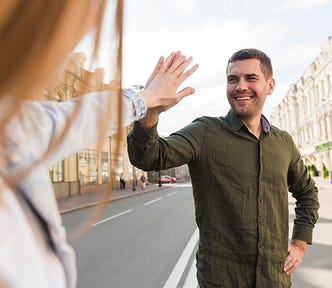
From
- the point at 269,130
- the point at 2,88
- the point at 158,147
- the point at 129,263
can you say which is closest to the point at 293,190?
the point at 269,130

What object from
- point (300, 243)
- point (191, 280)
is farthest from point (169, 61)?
point (191, 280)

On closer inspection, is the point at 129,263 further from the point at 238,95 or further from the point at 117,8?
the point at 117,8

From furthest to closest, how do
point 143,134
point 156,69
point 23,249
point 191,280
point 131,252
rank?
1. point 131,252
2. point 191,280
3. point 143,134
4. point 156,69
5. point 23,249

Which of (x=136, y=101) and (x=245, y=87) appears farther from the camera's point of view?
(x=245, y=87)

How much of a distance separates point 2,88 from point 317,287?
17.3 feet

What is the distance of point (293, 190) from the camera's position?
8.55 feet

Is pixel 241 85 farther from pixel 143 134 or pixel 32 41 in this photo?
pixel 32 41

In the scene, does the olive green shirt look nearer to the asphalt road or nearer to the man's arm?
the man's arm

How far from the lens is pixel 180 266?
6422mm

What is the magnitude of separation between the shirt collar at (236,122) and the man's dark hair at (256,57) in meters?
0.29

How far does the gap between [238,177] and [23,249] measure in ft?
5.38

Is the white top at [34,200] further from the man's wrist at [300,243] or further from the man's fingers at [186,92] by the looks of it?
the man's wrist at [300,243]

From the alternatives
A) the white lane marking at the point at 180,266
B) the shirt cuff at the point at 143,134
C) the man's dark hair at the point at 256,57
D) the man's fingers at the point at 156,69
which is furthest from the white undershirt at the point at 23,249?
the white lane marking at the point at 180,266

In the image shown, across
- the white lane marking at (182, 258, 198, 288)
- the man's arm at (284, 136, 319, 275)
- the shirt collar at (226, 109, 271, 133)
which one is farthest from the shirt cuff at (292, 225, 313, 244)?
the white lane marking at (182, 258, 198, 288)
